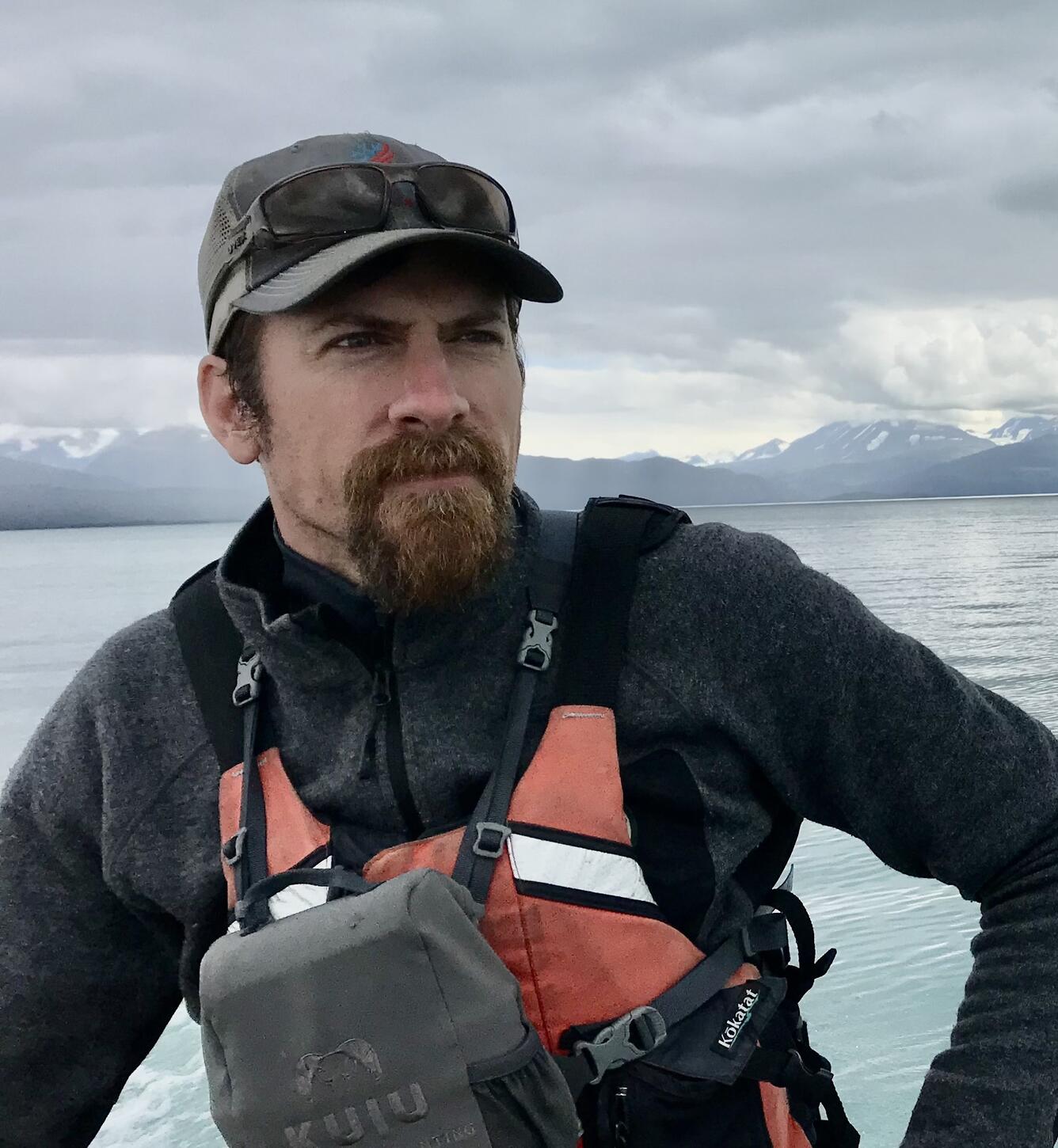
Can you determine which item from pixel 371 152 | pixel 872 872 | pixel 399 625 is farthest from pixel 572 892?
pixel 872 872

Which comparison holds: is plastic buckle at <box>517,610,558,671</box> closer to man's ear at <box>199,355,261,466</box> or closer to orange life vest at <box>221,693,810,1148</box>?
orange life vest at <box>221,693,810,1148</box>

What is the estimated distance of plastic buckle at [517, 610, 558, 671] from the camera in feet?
6.22

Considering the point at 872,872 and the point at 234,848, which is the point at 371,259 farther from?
the point at 872,872

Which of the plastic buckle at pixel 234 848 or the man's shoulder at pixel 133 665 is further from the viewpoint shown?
the man's shoulder at pixel 133 665

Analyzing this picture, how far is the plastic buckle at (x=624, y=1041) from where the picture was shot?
177 cm

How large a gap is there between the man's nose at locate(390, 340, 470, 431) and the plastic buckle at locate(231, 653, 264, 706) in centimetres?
50

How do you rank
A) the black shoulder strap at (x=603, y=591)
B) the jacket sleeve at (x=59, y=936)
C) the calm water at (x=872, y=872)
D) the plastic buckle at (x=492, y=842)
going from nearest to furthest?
the plastic buckle at (x=492, y=842)
the black shoulder strap at (x=603, y=591)
the jacket sleeve at (x=59, y=936)
the calm water at (x=872, y=872)

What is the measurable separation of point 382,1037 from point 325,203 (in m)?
1.31

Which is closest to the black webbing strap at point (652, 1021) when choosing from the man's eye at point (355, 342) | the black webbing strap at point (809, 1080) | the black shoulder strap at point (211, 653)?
the black webbing strap at point (809, 1080)

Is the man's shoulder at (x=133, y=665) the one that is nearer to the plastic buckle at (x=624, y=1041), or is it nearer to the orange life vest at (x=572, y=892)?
the orange life vest at (x=572, y=892)

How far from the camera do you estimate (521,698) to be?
187 centimetres

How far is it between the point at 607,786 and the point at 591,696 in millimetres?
144

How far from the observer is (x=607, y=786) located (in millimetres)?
1811

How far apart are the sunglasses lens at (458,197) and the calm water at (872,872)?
9.91ft
